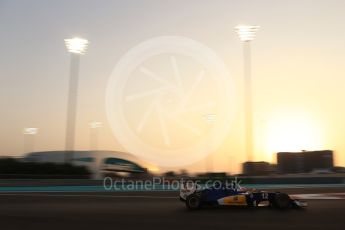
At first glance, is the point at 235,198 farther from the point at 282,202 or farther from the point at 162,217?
the point at 162,217

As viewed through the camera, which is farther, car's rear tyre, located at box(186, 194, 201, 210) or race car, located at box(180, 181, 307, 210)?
car's rear tyre, located at box(186, 194, 201, 210)

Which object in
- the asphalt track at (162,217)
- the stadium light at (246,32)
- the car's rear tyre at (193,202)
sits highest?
the stadium light at (246,32)

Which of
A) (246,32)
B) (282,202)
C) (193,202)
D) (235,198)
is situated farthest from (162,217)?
(246,32)

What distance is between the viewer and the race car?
38.5 feet

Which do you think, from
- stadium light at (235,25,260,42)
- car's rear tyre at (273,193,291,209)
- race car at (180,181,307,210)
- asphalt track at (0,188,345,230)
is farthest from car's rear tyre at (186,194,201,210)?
stadium light at (235,25,260,42)

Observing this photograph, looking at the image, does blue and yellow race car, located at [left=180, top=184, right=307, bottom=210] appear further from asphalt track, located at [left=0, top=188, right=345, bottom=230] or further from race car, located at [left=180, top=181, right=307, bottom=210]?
asphalt track, located at [left=0, top=188, right=345, bottom=230]

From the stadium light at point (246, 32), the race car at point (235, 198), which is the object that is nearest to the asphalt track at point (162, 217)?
the race car at point (235, 198)

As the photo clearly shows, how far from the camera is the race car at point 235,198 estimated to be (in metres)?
11.7

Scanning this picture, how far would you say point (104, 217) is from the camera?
1046cm

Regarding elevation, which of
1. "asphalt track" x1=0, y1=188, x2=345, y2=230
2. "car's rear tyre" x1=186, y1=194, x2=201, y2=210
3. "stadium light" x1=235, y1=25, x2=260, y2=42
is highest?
"stadium light" x1=235, y1=25, x2=260, y2=42

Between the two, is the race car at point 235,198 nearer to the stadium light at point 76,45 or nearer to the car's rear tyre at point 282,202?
the car's rear tyre at point 282,202

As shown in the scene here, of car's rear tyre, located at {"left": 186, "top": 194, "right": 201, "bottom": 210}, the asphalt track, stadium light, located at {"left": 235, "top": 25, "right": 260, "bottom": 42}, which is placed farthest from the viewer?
stadium light, located at {"left": 235, "top": 25, "right": 260, "bottom": 42}

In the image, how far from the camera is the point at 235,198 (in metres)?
11.8

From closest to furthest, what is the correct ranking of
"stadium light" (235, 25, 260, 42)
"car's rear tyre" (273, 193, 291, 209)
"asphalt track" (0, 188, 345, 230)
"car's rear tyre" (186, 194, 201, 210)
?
"asphalt track" (0, 188, 345, 230)
"car's rear tyre" (273, 193, 291, 209)
"car's rear tyre" (186, 194, 201, 210)
"stadium light" (235, 25, 260, 42)
